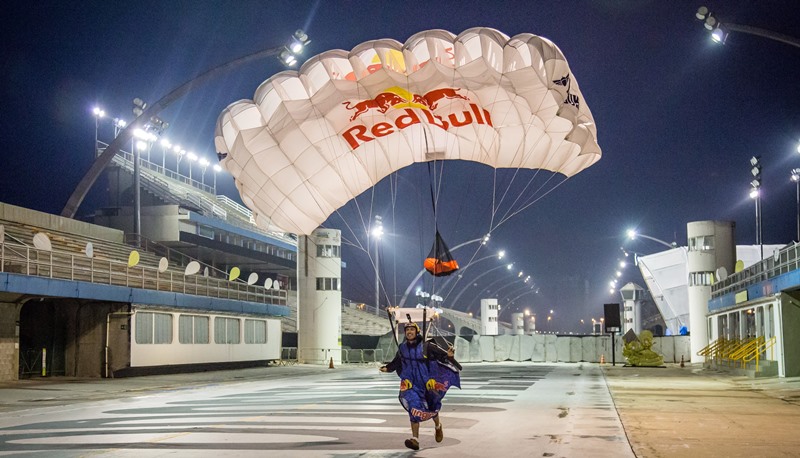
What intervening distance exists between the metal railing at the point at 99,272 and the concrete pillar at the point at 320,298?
18.1 ft

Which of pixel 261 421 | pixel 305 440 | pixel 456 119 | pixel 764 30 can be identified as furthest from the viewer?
pixel 764 30

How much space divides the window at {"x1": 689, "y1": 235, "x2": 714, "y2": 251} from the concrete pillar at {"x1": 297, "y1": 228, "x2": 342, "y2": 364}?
75.7 ft

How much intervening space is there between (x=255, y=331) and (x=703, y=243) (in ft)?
94.3

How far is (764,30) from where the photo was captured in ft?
71.5

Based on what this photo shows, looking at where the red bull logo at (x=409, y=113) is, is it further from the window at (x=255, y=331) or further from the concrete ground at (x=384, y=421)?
the window at (x=255, y=331)

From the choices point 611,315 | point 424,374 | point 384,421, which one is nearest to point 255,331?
point 611,315

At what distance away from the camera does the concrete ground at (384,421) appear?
11594mm

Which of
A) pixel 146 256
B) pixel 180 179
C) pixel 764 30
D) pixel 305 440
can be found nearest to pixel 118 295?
pixel 146 256

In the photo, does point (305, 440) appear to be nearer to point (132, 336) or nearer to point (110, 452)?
point (110, 452)

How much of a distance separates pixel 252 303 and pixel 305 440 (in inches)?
1332

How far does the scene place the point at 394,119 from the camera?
18844 mm

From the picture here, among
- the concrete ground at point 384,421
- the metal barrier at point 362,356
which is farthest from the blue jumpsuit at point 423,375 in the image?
the metal barrier at point 362,356

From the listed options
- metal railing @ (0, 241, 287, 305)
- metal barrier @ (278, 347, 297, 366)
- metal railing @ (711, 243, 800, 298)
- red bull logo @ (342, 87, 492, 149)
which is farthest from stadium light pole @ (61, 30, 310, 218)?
metal barrier @ (278, 347, 297, 366)

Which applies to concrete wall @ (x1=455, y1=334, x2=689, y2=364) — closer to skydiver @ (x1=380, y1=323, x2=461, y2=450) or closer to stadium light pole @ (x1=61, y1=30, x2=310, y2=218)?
stadium light pole @ (x1=61, y1=30, x2=310, y2=218)
